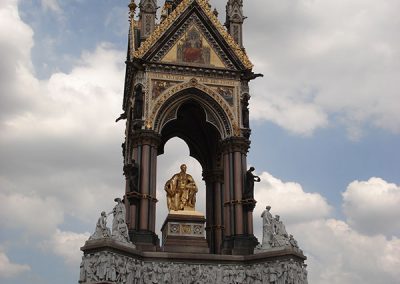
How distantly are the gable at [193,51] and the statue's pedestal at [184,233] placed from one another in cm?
619

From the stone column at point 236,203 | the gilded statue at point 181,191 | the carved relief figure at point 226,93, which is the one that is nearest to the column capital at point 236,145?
the stone column at point 236,203

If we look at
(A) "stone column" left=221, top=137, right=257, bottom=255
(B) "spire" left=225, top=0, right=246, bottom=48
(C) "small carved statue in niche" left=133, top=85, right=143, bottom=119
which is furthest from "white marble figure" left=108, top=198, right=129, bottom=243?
(B) "spire" left=225, top=0, right=246, bottom=48

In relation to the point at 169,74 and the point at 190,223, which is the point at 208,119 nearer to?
the point at 169,74

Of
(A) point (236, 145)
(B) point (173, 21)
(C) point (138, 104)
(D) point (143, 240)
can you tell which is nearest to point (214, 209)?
(A) point (236, 145)

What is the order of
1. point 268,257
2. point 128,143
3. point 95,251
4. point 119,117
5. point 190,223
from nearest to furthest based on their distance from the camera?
point 95,251 < point 268,257 < point 190,223 < point 128,143 < point 119,117

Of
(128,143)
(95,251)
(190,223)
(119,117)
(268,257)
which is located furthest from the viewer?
(119,117)

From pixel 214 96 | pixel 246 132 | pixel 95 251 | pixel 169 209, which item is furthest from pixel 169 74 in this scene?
pixel 95 251

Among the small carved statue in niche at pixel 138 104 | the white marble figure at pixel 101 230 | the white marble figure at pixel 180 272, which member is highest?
the small carved statue in niche at pixel 138 104

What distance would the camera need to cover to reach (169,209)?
24875mm

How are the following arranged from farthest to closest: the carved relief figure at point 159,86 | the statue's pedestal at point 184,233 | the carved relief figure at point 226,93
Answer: the carved relief figure at point 226,93, the carved relief figure at point 159,86, the statue's pedestal at point 184,233

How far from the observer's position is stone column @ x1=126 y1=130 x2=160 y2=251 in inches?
882

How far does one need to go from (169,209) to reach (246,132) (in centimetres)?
436

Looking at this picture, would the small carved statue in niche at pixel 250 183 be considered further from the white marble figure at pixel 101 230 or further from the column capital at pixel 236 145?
the white marble figure at pixel 101 230

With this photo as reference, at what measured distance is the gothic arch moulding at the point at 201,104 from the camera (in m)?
24.9
